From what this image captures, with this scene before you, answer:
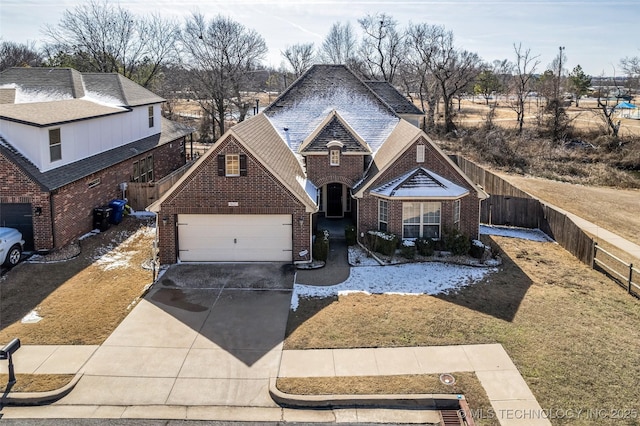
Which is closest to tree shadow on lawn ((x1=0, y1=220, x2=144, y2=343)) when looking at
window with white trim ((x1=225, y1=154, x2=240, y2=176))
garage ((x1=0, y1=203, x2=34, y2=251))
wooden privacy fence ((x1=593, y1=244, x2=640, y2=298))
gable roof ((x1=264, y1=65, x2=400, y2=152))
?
garage ((x1=0, y1=203, x2=34, y2=251))

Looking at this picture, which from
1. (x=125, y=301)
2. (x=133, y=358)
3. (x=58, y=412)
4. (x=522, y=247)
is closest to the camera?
(x=58, y=412)

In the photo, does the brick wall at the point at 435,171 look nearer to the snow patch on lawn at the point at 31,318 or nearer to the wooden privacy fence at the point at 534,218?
the wooden privacy fence at the point at 534,218

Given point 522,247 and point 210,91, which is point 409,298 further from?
point 210,91

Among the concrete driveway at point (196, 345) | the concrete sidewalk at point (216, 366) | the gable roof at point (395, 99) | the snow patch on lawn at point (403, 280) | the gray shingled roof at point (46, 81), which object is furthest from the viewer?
the gable roof at point (395, 99)

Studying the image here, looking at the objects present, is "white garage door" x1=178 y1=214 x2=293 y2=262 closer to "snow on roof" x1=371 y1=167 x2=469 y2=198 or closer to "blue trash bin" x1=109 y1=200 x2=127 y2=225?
"snow on roof" x1=371 y1=167 x2=469 y2=198

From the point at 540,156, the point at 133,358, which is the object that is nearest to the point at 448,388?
the point at 133,358

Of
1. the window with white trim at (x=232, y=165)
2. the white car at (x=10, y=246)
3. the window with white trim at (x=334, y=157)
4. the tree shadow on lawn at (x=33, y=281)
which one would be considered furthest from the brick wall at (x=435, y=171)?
the white car at (x=10, y=246)
